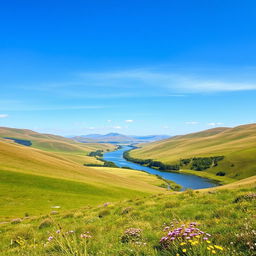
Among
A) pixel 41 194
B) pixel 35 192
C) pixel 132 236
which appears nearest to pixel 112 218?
pixel 132 236

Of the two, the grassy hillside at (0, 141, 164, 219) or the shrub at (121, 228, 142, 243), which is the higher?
the shrub at (121, 228, 142, 243)

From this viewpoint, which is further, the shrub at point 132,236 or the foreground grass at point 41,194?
the foreground grass at point 41,194

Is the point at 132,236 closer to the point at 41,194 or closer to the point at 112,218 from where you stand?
the point at 112,218

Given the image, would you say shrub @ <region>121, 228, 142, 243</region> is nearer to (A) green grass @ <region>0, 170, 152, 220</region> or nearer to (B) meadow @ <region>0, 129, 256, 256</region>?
(B) meadow @ <region>0, 129, 256, 256</region>

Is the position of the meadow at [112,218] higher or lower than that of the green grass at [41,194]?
higher

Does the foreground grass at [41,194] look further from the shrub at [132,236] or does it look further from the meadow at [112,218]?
the shrub at [132,236]

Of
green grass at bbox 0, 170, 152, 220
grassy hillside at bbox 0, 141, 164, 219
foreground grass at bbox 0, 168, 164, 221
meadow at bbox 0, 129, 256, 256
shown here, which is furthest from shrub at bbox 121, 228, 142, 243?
green grass at bbox 0, 170, 152, 220

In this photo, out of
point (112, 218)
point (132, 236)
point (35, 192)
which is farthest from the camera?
point (35, 192)

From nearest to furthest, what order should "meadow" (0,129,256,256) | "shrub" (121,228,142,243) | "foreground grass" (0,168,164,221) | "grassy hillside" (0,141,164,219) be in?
1. "meadow" (0,129,256,256)
2. "shrub" (121,228,142,243)
3. "foreground grass" (0,168,164,221)
4. "grassy hillside" (0,141,164,219)

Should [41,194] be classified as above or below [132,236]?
below

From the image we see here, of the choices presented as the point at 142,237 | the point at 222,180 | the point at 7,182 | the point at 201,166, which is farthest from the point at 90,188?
the point at 201,166

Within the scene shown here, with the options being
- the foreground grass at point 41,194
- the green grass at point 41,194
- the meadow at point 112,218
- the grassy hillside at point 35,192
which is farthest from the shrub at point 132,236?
the green grass at point 41,194

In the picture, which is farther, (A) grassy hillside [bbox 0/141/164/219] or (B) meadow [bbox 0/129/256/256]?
(A) grassy hillside [bbox 0/141/164/219]

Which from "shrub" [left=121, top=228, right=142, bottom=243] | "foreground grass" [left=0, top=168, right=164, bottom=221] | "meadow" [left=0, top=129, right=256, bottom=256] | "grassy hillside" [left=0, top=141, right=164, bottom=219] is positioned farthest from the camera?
"grassy hillside" [left=0, top=141, right=164, bottom=219]
